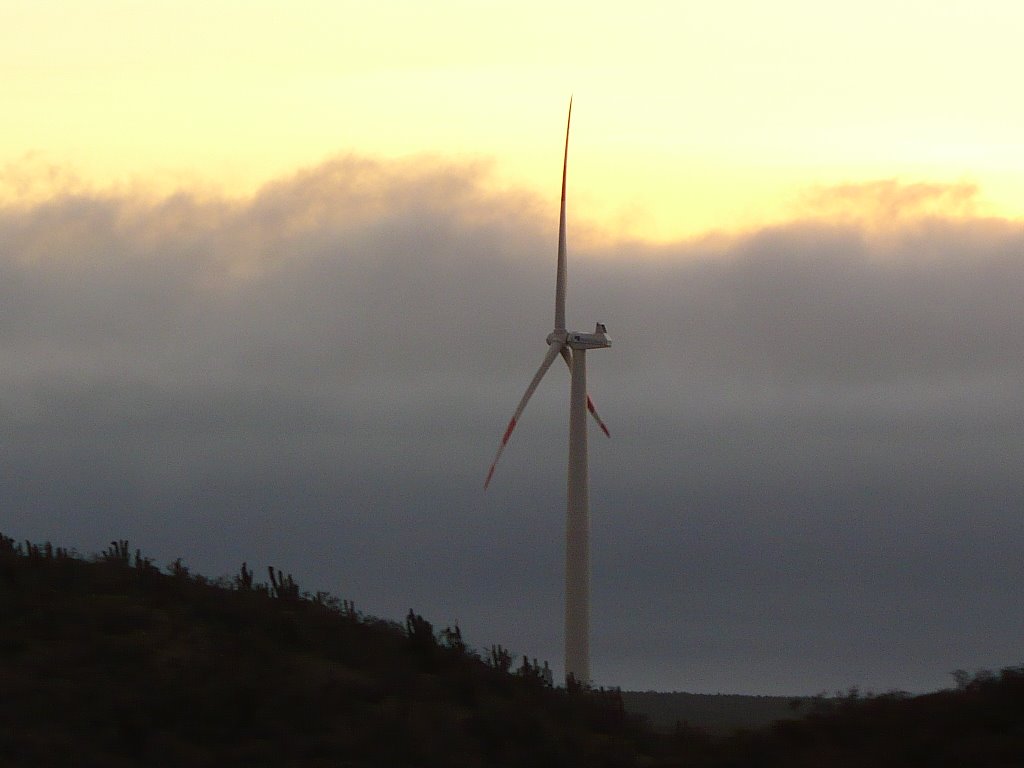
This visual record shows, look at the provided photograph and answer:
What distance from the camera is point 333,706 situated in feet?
76.0

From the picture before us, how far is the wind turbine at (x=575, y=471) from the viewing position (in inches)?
2207

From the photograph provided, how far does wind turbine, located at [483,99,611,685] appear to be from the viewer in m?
56.1

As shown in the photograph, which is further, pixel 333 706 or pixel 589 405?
pixel 589 405

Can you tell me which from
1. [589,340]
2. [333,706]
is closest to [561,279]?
[589,340]

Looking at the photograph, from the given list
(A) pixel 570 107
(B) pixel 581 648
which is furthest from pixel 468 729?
(A) pixel 570 107

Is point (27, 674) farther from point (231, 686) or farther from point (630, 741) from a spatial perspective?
point (630, 741)

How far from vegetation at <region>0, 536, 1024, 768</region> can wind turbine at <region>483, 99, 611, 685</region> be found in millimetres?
25507

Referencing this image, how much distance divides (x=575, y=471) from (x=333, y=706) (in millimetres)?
33265

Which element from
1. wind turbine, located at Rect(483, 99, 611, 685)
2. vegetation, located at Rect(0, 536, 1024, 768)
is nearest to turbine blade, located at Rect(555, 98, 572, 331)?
wind turbine, located at Rect(483, 99, 611, 685)

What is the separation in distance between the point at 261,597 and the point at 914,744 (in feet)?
53.9

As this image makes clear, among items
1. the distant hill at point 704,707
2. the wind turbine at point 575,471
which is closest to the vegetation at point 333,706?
the distant hill at point 704,707

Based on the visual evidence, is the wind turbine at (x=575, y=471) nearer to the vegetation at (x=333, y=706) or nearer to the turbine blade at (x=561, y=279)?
the turbine blade at (x=561, y=279)

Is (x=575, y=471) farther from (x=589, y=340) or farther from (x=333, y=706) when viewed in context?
(x=333, y=706)

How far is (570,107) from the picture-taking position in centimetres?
5862
